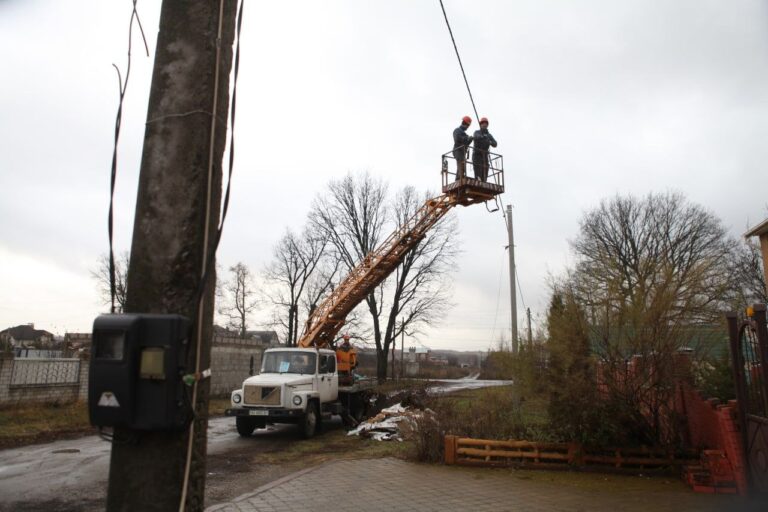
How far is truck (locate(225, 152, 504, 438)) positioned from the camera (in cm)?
1353

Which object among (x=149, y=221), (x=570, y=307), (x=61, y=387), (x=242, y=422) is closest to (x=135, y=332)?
(x=149, y=221)

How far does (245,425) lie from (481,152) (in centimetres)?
964

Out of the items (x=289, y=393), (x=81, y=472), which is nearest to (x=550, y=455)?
(x=289, y=393)

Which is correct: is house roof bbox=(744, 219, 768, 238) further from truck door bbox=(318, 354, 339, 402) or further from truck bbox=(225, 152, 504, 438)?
truck door bbox=(318, 354, 339, 402)

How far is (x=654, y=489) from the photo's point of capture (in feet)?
25.0

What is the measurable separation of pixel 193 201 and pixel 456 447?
8.06 m

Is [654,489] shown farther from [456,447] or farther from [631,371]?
[456,447]

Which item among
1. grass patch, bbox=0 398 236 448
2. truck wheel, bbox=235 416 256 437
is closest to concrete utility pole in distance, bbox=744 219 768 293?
truck wheel, bbox=235 416 256 437

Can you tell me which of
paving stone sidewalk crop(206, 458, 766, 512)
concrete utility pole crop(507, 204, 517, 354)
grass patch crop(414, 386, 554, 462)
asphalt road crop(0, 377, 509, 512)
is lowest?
asphalt road crop(0, 377, 509, 512)

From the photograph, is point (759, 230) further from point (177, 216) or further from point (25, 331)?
point (25, 331)

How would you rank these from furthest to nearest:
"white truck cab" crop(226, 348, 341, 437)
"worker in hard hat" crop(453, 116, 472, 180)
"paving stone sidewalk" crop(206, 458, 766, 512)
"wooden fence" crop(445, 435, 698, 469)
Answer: "worker in hard hat" crop(453, 116, 472, 180) < "white truck cab" crop(226, 348, 341, 437) < "wooden fence" crop(445, 435, 698, 469) < "paving stone sidewalk" crop(206, 458, 766, 512)

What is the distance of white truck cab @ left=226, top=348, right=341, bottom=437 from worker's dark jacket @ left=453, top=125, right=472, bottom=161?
6.68 meters

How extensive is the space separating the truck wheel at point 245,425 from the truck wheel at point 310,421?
4.41 feet

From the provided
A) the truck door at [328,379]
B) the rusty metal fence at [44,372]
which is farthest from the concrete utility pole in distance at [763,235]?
the rusty metal fence at [44,372]
